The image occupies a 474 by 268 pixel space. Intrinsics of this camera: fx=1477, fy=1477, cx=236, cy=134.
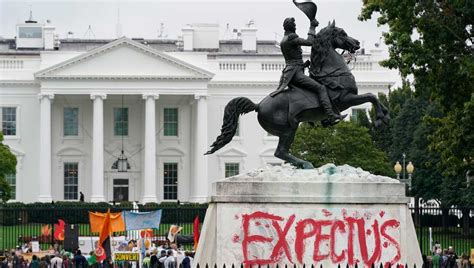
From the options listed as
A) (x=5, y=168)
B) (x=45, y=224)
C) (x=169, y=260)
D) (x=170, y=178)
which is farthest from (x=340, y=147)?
(x=169, y=260)

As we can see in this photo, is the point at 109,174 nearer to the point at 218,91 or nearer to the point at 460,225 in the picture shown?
the point at 218,91

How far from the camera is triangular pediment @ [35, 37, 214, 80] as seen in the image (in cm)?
9238

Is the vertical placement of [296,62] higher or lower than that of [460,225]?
higher

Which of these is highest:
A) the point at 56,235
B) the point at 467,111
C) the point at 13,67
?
the point at 13,67

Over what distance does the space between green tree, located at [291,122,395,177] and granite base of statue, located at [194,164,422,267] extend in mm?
51177

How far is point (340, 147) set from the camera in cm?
7450

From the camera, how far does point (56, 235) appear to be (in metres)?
44.5

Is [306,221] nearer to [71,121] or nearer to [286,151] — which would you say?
[286,151]

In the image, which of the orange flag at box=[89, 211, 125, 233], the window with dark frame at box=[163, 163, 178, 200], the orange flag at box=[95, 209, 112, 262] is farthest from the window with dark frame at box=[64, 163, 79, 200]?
the orange flag at box=[95, 209, 112, 262]

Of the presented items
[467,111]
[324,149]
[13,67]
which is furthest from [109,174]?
[467,111]

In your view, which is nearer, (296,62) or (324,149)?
(296,62)

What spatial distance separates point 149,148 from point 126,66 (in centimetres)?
538

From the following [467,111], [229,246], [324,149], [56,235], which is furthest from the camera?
[324,149]

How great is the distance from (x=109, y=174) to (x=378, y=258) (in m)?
74.4
